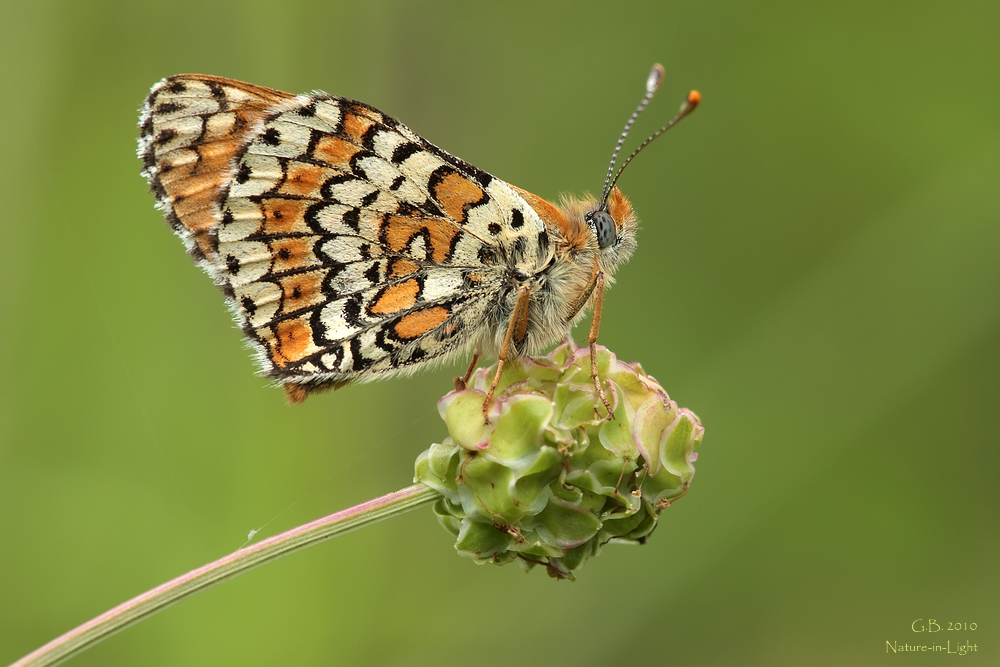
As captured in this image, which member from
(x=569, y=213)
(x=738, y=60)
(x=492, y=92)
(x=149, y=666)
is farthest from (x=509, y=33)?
(x=149, y=666)

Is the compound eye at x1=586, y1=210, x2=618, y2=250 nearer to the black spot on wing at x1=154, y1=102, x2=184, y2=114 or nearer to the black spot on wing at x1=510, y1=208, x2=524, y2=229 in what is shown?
the black spot on wing at x1=510, y1=208, x2=524, y2=229

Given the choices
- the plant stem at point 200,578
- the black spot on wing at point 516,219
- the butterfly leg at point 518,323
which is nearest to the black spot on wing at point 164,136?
the black spot on wing at point 516,219

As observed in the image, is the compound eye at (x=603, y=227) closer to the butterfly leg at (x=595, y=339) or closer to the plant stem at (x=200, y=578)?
the butterfly leg at (x=595, y=339)

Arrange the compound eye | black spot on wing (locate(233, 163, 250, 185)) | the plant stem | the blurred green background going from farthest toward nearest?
the blurred green background < the compound eye < black spot on wing (locate(233, 163, 250, 185)) < the plant stem

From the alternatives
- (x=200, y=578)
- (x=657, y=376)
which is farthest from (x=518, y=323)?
(x=657, y=376)

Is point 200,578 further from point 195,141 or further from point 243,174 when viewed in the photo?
point 195,141

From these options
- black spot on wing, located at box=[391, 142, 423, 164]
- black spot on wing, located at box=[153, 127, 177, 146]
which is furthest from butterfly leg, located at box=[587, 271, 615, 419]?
black spot on wing, located at box=[153, 127, 177, 146]
